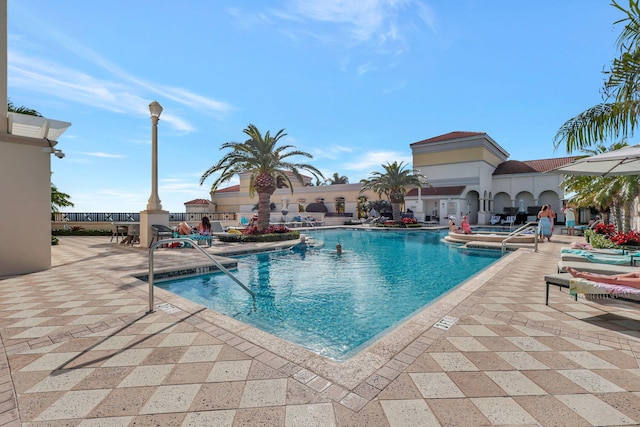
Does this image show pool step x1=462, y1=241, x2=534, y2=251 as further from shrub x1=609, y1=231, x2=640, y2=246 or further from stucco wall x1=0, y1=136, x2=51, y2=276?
stucco wall x1=0, y1=136, x2=51, y2=276

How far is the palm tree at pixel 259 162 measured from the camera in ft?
48.7

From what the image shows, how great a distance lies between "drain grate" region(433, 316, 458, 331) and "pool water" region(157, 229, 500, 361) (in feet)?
2.98

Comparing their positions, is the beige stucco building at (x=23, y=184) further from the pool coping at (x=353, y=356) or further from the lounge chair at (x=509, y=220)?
the lounge chair at (x=509, y=220)

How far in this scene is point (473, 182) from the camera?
1213 inches

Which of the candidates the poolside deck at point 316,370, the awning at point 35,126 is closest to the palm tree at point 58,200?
the awning at point 35,126

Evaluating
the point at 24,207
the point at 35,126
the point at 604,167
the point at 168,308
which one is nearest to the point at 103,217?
the point at 24,207

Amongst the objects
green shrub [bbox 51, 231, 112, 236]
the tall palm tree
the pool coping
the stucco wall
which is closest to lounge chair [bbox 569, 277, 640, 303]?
the pool coping

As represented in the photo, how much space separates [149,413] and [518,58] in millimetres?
12819

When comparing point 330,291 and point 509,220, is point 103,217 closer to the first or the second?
point 330,291

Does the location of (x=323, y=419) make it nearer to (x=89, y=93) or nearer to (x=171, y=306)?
(x=171, y=306)

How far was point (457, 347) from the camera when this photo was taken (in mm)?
2932

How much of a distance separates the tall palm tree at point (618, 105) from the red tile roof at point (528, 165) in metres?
29.7

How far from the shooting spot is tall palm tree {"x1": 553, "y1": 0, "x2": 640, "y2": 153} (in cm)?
515

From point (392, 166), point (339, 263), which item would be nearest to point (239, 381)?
point (339, 263)
